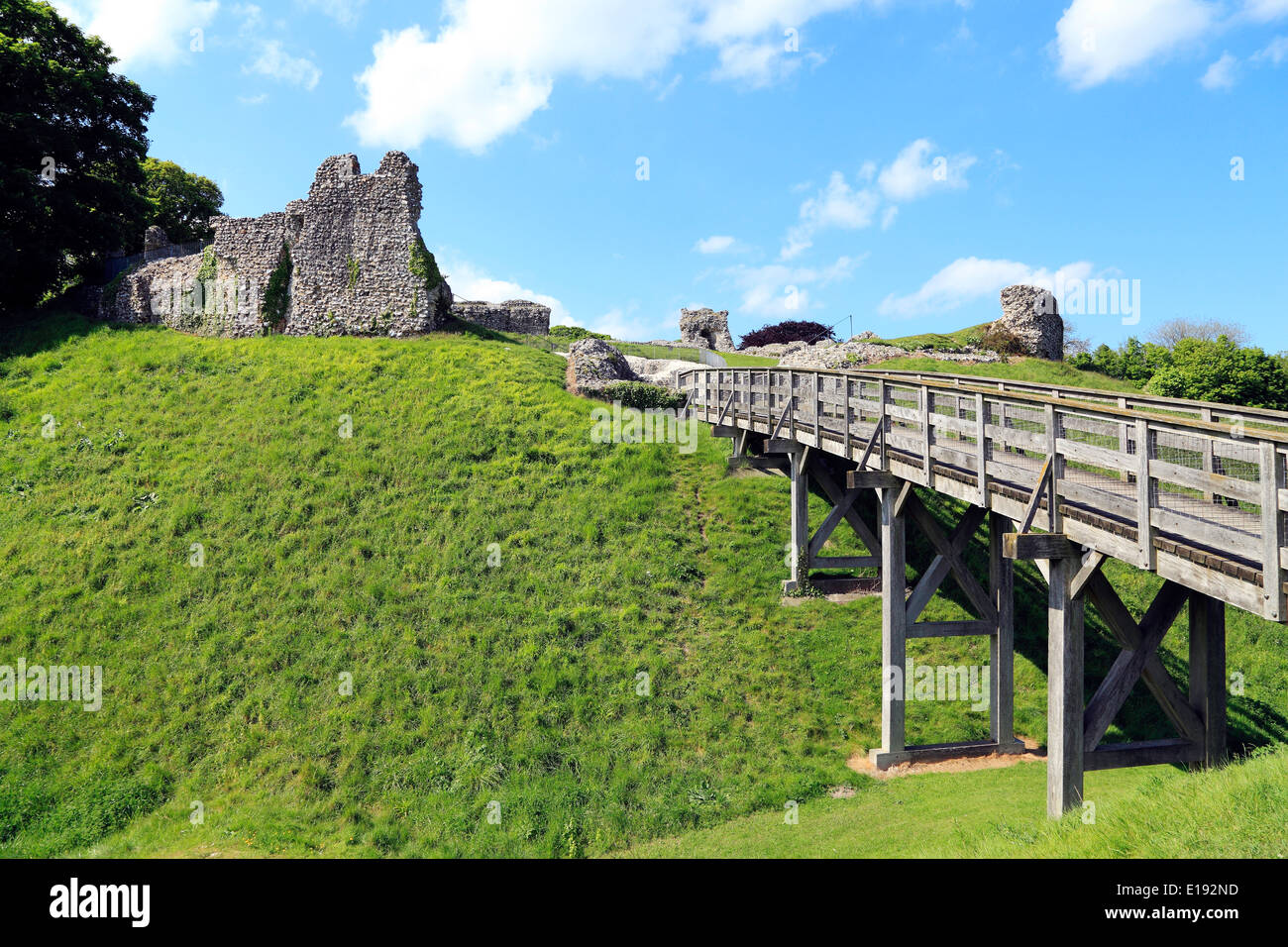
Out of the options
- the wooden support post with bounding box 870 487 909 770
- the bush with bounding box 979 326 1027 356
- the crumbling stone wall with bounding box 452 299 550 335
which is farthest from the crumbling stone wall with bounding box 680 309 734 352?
the wooden support post with bounding box 870 487 909 770

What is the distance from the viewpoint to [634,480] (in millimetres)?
19812

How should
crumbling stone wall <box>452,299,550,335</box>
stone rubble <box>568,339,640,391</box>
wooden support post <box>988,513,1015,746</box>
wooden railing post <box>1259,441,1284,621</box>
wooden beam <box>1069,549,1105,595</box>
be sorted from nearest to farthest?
wooden railing post <box>1259,441,1284,621</box>
wooden beam <box>1069,549,1105,595</box>
wooden support post <box>988,513,1015,746</box>
stone rubble <box>568,339,640,391</box>
crumbling stone wall <box>452,299,550,335</box>

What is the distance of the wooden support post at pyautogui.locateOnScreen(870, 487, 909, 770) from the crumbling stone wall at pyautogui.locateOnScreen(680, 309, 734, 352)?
3765cm

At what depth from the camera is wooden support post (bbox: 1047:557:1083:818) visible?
8.07m

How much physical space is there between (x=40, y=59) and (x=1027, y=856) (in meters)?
40.9

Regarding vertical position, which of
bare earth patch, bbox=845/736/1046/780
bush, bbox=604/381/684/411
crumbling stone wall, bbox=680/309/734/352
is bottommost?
bare earth patch, bbox=845/736/1046/780

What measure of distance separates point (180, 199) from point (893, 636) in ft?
151

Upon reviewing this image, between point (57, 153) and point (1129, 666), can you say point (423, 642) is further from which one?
point (57, 153)

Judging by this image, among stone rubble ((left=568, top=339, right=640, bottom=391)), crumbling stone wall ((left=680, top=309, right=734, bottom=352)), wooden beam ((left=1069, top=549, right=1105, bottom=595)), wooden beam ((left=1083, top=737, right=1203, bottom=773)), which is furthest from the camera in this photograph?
crumbling stone wall ((left=680, top=309, right=734, bottom=352))

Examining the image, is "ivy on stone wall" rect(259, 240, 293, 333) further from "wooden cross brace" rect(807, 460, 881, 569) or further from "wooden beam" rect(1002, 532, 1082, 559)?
"wooden beam" rect(1002, 532, 1082, 559)

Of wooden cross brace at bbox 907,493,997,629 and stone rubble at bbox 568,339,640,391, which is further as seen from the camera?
stone rubble at bbox 568,339,640,391

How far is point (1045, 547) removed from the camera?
7.95 metres

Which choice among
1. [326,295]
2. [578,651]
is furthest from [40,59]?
[578,651]

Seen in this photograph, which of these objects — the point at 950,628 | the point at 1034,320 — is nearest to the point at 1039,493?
the point at 950,628
